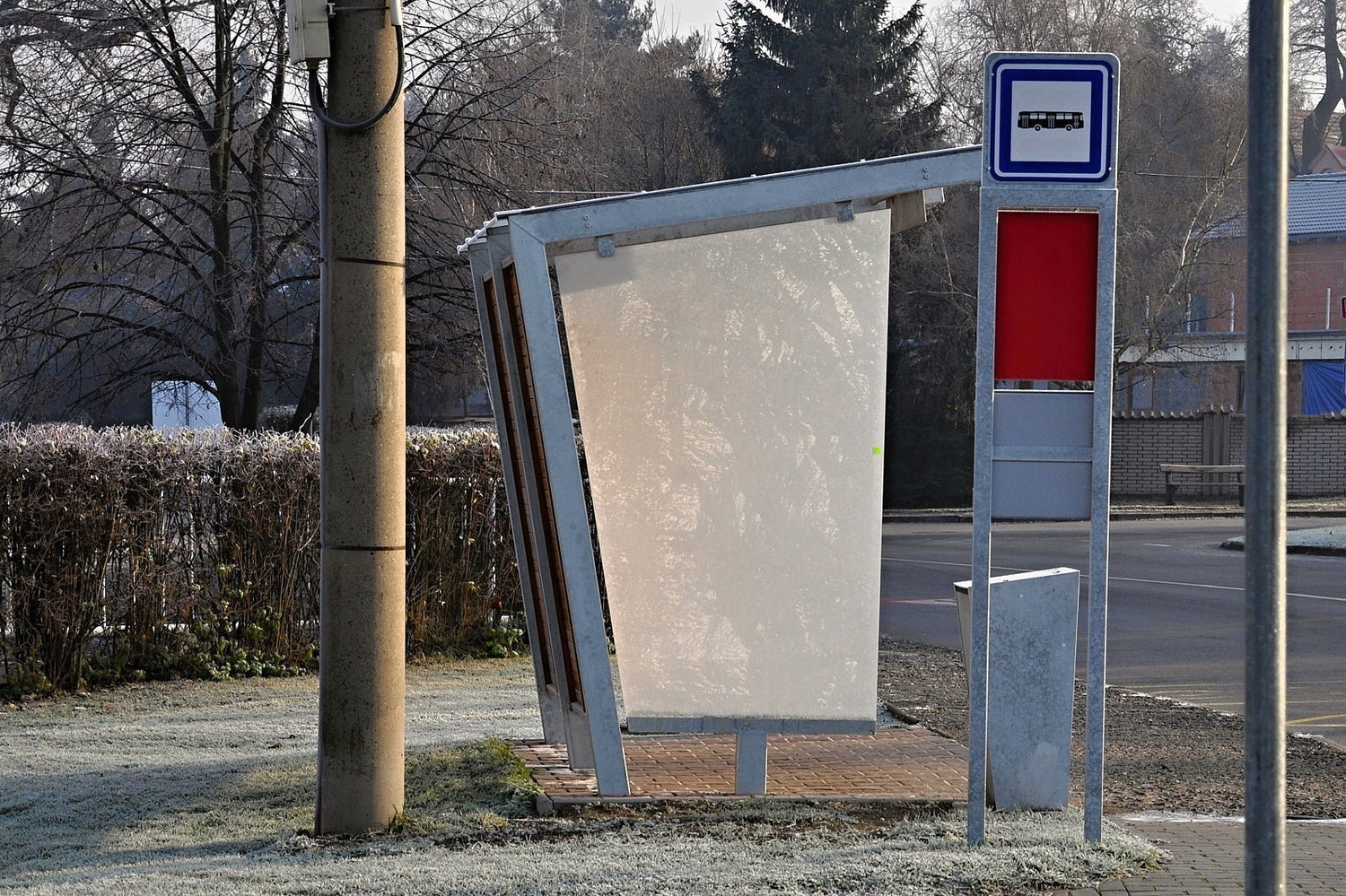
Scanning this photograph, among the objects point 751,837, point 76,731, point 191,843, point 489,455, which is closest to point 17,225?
point 489,455

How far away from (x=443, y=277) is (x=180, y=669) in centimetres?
726

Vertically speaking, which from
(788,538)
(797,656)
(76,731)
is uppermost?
(788,538)

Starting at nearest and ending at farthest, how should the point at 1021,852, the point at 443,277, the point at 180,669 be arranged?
the point at 1021,852
the point at 180,669
the point at 443,277

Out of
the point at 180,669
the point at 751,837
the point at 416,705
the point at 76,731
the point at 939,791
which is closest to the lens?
the point at 751,837

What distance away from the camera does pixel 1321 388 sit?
5159 centimetres

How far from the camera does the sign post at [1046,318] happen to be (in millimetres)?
5309

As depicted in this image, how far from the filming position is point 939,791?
6.43 meters

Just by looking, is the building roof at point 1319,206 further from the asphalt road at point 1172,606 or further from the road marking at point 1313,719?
the road marking at point 1313,719

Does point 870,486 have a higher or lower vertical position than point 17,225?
lower

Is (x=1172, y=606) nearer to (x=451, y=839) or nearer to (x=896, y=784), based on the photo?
(x=896, y=784)

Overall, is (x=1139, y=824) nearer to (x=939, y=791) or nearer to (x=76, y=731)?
(x=939, y=791)

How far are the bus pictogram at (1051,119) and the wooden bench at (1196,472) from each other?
31.9 meters

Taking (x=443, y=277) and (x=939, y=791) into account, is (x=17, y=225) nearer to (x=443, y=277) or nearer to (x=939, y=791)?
(x=443, y=277)

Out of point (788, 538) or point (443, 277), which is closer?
point (788, 538)
